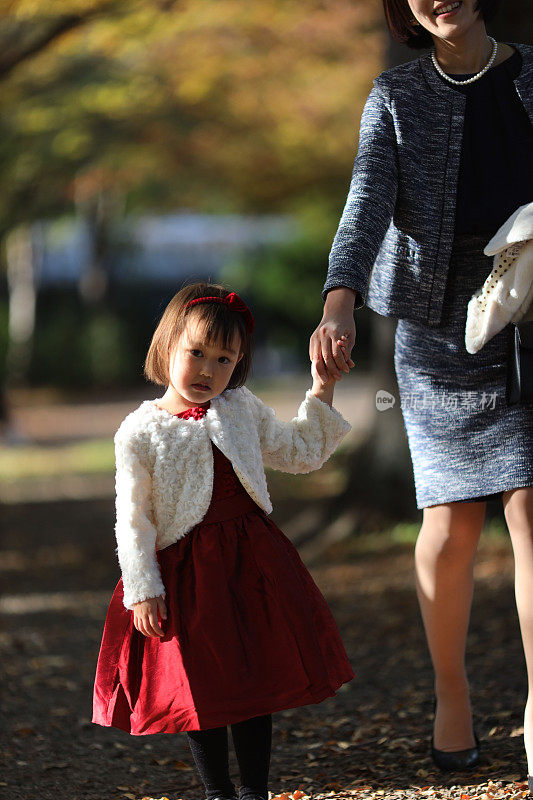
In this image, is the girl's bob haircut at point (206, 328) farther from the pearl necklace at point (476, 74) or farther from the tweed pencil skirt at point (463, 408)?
the pearl necklace at point (476, 74)

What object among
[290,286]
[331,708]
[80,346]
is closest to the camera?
[331,708]

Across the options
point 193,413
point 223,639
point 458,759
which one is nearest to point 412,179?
point 193,413

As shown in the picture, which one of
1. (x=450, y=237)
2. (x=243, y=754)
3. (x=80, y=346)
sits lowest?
(x=243, y=754)

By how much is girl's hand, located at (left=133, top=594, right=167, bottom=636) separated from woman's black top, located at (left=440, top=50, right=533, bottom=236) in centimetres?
119

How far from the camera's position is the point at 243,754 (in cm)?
271

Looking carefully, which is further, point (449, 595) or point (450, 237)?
point (449, 595)

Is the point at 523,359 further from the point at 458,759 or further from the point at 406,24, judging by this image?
the point at 458,759

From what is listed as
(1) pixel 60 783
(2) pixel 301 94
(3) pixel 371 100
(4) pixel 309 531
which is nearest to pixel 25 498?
(4) pixel 309 531

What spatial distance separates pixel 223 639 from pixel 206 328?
2.41 feet

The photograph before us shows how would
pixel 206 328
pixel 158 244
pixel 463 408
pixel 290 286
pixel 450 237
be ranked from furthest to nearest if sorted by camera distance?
pixel 158 244
pixel 290 286
pixel 463 408
pixel 450 237
pixel 206 328

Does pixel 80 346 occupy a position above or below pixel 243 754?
above

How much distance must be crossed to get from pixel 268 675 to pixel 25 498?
8324mm

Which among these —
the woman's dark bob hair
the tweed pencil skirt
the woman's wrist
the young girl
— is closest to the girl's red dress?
the young girl

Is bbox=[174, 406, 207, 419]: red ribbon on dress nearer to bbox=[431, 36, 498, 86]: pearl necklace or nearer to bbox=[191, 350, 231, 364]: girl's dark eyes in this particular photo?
bbox=[191, 350, 231, 364]: girl's dark eyes
